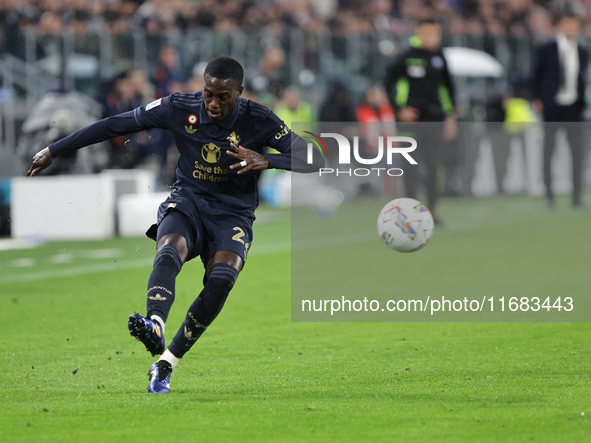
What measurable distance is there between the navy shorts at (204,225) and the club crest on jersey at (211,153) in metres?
0.22

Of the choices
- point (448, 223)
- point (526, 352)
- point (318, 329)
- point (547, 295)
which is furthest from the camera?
point (448, 223)

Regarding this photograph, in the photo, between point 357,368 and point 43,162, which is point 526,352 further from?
point 43,162

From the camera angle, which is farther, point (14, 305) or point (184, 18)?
point (184, 18)

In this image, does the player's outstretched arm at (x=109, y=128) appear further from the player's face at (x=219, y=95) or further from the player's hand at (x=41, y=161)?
the player's face at (x=219, y=95)

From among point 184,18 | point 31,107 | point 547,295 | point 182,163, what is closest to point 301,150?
point 182,163

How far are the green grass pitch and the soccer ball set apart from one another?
0.61 metres

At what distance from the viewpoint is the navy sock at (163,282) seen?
15.9 feet

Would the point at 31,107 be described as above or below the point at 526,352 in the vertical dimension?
above

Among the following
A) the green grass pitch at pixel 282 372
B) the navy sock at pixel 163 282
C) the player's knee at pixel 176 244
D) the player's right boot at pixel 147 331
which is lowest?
the green grass pitch at pixel 282 372

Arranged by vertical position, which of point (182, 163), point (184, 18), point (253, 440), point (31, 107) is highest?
point (184, 18)

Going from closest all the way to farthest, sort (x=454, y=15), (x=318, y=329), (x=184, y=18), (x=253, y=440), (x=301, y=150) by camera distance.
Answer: (x=253, y=440) → (x=301, y=150) → (x=318, y=329) → (x=184, y=18) → (x=454, y=15)

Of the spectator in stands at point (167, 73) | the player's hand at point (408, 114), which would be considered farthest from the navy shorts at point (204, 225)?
the spectator in stands at point (167, 73)

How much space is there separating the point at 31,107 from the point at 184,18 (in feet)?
12.6

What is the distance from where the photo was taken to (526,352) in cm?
599
